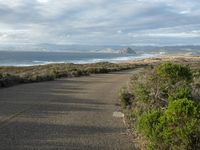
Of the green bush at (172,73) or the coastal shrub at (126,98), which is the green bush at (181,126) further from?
the green bush at (172,73)

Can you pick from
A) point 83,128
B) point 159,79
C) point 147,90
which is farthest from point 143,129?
point 159,79

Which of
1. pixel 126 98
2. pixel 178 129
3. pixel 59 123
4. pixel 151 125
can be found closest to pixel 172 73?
pixel 126 98

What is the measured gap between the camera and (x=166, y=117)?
29.4ft

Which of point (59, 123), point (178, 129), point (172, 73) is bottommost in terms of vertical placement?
point (59, 123)

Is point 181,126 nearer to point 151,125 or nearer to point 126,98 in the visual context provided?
point 151,125

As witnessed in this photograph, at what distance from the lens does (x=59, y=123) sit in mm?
13500

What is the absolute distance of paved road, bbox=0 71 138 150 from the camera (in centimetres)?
1076

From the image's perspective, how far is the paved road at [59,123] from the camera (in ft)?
35.3

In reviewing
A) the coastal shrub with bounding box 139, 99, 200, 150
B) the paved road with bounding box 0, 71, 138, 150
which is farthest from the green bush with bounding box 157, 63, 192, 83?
the coastal shrub with bounding box 139, 99, 200, 150

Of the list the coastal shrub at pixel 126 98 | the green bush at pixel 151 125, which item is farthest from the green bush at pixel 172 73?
the green bush at pixel 151 125

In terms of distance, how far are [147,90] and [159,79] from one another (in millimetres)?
4185

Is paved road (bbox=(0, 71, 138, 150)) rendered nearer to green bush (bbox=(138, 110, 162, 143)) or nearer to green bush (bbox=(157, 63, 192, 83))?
green bush (bbox=(138, 110, 162, 143))

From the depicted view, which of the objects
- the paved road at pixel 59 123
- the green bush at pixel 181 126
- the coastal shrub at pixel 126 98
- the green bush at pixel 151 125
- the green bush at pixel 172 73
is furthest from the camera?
the green bush at pixel 172 73

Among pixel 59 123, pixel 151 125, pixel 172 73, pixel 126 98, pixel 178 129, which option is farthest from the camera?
pixel 172 73
